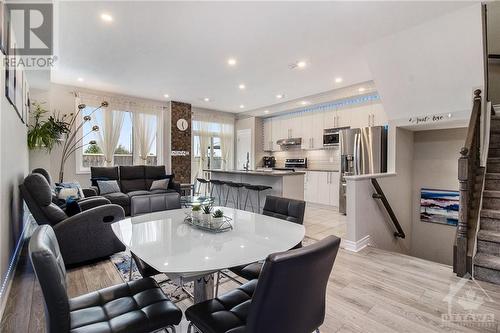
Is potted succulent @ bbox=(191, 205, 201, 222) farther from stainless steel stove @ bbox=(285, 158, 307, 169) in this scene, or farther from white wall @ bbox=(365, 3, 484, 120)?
stainless steel stove @ bbox=(285, 158, 307, 169)

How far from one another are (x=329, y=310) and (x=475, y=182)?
269cm

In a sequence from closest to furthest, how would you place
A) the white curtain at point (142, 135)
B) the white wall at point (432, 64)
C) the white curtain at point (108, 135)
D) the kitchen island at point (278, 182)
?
the white wall at point (432, 64) < the kitchen island at point (278, 182) < the white curtain at point (108, 135) < the white curtain at point (142, 135)

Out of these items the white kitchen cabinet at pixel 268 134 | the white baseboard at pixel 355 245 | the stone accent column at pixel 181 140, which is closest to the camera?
the white baseboard at pixel 355 245

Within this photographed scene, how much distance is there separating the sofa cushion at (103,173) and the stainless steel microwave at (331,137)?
5001 mm

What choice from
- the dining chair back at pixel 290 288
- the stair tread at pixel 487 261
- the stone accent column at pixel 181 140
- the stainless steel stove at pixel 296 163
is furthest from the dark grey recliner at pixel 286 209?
the stone accent column at pixel 181 140

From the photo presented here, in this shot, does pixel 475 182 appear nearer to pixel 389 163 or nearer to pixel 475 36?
pixel 389 163

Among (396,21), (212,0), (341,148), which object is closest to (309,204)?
(341,148)

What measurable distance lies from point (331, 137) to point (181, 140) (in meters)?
4.09

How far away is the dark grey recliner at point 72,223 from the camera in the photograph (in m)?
2.62

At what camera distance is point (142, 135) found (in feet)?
21.6

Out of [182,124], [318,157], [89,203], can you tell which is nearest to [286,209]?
[89,203]

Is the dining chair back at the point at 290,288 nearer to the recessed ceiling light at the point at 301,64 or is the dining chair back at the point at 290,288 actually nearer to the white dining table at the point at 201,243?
the white dining table at the point at 201,243

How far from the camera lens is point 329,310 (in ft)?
6.54
